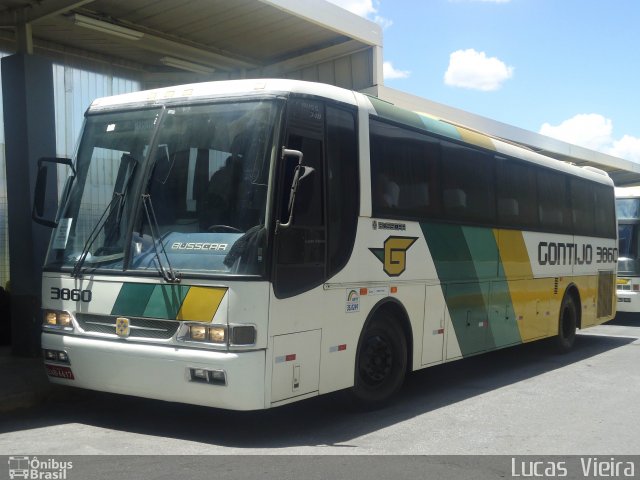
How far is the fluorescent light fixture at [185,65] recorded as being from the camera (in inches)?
501

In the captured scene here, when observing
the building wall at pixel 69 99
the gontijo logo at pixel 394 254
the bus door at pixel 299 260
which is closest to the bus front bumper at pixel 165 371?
the bus door at pixel 299 260

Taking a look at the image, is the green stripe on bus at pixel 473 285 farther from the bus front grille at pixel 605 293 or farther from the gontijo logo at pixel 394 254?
the bus front grille at pixel 605 293

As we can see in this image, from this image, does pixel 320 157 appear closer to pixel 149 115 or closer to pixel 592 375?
pixel 149 115

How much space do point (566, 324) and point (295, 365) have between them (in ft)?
27.0

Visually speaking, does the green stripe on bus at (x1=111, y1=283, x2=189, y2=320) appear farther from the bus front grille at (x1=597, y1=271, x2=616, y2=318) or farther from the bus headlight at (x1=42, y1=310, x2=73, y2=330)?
the bus front grille at (x1=597, y1=271, x2=616, y2=318)

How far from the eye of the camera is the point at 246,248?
6184mm

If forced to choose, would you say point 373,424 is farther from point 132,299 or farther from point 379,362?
point 132,299

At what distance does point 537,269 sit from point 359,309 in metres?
5.25

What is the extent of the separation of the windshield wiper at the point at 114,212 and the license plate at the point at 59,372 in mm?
911

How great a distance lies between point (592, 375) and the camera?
10.6 meters

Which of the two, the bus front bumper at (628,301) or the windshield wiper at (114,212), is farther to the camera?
the bus front bumper at (628,301)

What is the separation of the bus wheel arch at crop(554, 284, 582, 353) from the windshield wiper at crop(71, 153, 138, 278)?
28.1 feet

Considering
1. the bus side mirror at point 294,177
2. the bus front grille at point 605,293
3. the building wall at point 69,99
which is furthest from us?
the bus front grille at point 605,293

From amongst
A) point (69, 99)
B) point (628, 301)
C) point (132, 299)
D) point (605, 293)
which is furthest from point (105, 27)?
point (628, 301)
